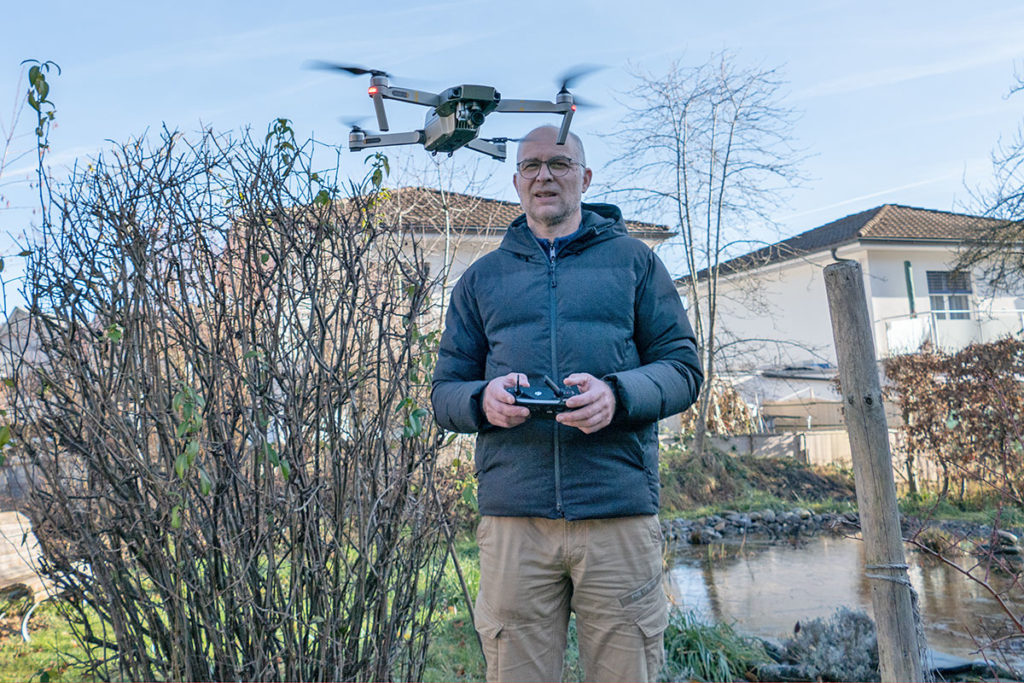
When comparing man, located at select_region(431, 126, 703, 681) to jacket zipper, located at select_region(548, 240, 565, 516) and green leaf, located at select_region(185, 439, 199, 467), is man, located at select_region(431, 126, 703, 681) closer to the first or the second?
jacket zipper, located at select_region(548, 240, 565, 516)

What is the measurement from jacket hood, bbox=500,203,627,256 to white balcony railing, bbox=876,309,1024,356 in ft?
61.0

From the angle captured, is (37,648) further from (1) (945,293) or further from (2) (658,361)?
(1) (945,293)

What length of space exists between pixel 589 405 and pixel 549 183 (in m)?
0.67

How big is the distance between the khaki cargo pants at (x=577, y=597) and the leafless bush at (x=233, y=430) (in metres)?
0.62

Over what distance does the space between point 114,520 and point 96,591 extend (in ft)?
0.86

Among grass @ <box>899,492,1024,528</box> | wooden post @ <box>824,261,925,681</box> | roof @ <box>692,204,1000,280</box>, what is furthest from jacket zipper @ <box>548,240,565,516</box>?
roof @ <box>692,204,1000,280</box>

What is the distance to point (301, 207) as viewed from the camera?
267cm

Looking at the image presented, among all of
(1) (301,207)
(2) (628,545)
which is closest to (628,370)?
(2) (628,545)

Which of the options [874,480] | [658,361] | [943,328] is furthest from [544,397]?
[943,328]

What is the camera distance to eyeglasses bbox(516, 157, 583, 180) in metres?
2.19

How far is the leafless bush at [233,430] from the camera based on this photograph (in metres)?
2.44

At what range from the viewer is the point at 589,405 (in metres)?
1.86

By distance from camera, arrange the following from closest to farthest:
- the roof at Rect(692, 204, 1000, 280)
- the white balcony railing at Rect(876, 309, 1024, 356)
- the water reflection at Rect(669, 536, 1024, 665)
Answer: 1. the water reflection at Rect(669, 536, 1024, 665)
2. the white balcony railing at Rect(876, 309, 1024, 356)
3. the roof at Rect(692, 204, 1000, 280)

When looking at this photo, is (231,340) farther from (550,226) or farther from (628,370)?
(628,370)
